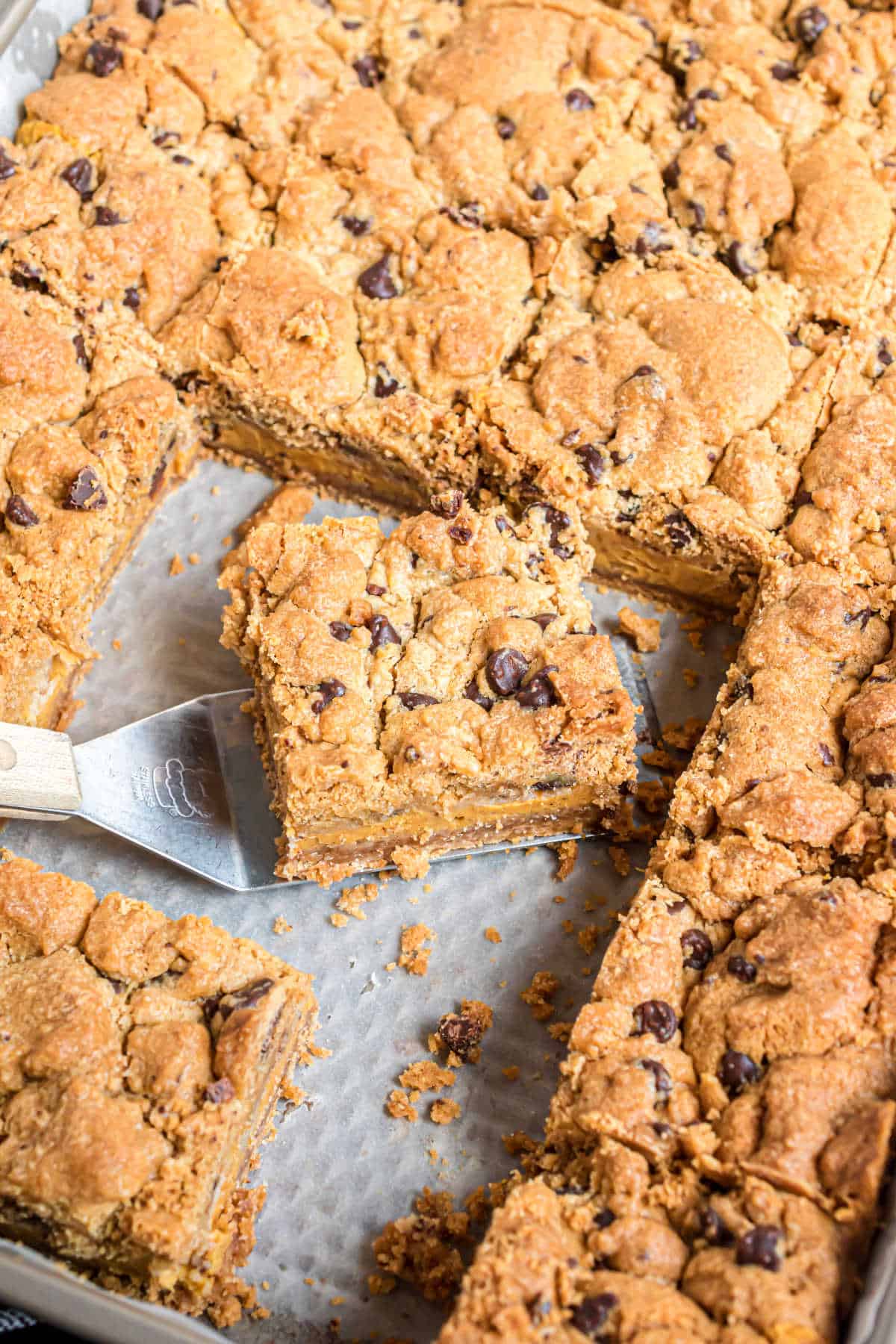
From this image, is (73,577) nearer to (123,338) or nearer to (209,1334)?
(123,338)

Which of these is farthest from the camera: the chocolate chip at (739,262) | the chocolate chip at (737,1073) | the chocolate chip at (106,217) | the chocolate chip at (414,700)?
the chocolate chip at (106,217)

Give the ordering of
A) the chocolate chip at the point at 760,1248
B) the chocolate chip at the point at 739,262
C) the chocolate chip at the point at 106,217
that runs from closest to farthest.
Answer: the chocolate chip at the point at 760,1248
the chocolate chip at the point at 739,262
the chocolate chip at the point at 106,217

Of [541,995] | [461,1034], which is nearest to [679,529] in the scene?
[541,995]

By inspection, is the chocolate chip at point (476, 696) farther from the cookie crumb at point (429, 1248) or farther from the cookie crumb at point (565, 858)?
the cookie crumb at point (429, 1248)

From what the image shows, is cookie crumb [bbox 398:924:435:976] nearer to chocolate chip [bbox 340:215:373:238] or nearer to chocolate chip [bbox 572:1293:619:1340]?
chocolate chip [bbox 572:1293:619:1340]

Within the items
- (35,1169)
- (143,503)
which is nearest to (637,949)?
(35,1169)

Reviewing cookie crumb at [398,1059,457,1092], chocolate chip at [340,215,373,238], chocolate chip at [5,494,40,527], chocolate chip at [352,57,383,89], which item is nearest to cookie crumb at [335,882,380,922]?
cookie crumb at [398,1059,457,1092]

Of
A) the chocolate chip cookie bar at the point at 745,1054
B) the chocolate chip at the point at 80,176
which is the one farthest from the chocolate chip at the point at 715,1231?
the chocolate chip at the point at 80,176

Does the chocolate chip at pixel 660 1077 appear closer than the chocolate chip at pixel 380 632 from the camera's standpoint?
Yes

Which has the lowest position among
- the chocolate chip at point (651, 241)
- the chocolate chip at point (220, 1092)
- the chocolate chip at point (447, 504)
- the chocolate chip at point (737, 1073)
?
the chocolate chip at point (220, 1092)
